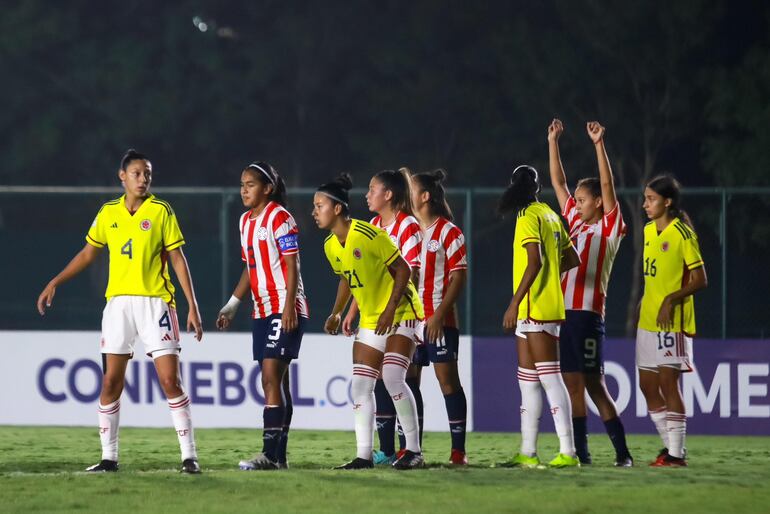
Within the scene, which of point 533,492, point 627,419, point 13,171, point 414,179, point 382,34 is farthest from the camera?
point 382,34

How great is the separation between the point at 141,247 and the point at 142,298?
1.09ft

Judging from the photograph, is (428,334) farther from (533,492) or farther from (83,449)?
(83,449)

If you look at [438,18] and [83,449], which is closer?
[83,449]

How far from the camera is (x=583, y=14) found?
41.5 m

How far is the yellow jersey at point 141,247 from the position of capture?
371 inches

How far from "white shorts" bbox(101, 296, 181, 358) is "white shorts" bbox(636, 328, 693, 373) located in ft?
10.9

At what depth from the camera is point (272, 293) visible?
31.9 ft

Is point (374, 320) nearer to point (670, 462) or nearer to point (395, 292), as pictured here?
point (395, 292)

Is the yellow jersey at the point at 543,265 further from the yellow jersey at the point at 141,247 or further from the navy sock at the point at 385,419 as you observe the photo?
the yellow jersey at the point at 141,247

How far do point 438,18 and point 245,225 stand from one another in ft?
130

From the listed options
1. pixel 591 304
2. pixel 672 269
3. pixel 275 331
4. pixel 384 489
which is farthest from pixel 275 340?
pixel 672 269

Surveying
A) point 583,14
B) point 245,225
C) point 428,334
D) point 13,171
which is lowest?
point 428,334

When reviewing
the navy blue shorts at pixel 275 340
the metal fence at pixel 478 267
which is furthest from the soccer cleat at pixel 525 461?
the metal fence at pixel 478 267

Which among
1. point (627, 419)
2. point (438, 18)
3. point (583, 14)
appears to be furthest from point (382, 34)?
point (627, 419)
